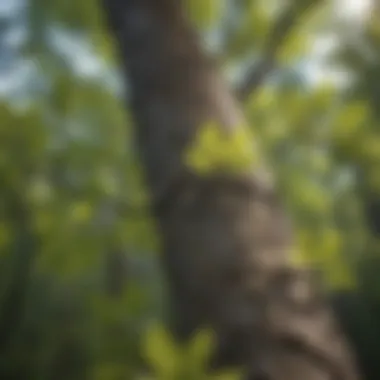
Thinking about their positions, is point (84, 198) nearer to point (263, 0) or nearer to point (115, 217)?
point (115, 217)

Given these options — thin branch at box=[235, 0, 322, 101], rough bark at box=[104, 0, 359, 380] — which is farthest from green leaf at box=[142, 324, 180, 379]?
thin branch at box=[235, 0, 322, 101]

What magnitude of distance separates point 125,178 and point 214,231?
0.43ft

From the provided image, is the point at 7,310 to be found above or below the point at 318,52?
below

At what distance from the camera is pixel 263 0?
466mm

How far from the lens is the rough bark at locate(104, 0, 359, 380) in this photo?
296 millimetres

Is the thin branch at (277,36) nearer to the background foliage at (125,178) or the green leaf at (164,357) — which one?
the background foliage at (125,178)

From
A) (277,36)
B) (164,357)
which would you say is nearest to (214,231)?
(164,357)

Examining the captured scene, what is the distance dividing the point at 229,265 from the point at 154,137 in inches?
3.6

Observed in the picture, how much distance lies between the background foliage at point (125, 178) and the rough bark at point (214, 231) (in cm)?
4

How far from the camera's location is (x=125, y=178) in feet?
1.43

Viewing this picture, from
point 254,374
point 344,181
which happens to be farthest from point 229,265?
point 344,181

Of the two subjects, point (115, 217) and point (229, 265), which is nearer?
point (229, 265)

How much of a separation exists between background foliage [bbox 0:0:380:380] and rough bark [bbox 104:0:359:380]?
4cm

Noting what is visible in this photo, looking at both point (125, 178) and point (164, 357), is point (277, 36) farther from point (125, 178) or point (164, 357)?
point (164, 357)
